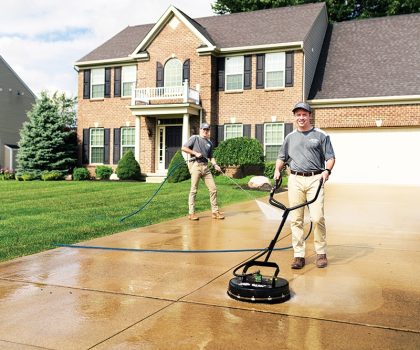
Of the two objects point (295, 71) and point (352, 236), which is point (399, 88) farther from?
point (352, 236)

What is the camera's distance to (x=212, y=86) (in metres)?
23.2

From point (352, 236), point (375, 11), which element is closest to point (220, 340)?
point (352, 236)

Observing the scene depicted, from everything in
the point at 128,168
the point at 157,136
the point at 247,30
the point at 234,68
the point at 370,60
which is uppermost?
the point at 247,30

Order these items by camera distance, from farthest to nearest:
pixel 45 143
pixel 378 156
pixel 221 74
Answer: pixel 45 143 → pixel 221 74 → pixel 378 156

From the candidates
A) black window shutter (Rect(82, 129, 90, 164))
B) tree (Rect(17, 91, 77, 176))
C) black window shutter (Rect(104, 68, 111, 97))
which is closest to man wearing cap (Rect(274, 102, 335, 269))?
tree (Rect(17, 91, 77, 176))

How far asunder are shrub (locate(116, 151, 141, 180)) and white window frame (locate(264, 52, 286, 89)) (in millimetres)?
7370

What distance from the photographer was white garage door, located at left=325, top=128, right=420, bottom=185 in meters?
19.8

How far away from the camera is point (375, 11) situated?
3403 centimetres

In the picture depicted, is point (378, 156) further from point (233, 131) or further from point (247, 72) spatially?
point (247, 72)

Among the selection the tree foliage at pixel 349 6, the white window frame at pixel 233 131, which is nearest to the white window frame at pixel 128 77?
the white window frame at pixel 233 131

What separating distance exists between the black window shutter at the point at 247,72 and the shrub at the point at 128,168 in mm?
6545

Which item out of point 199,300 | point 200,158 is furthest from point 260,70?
point 199,300

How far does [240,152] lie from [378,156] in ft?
19.6

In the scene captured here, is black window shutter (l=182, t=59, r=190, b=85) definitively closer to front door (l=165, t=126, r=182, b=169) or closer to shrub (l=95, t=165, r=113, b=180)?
front door (l=165, t=126, r=182, b=169)
